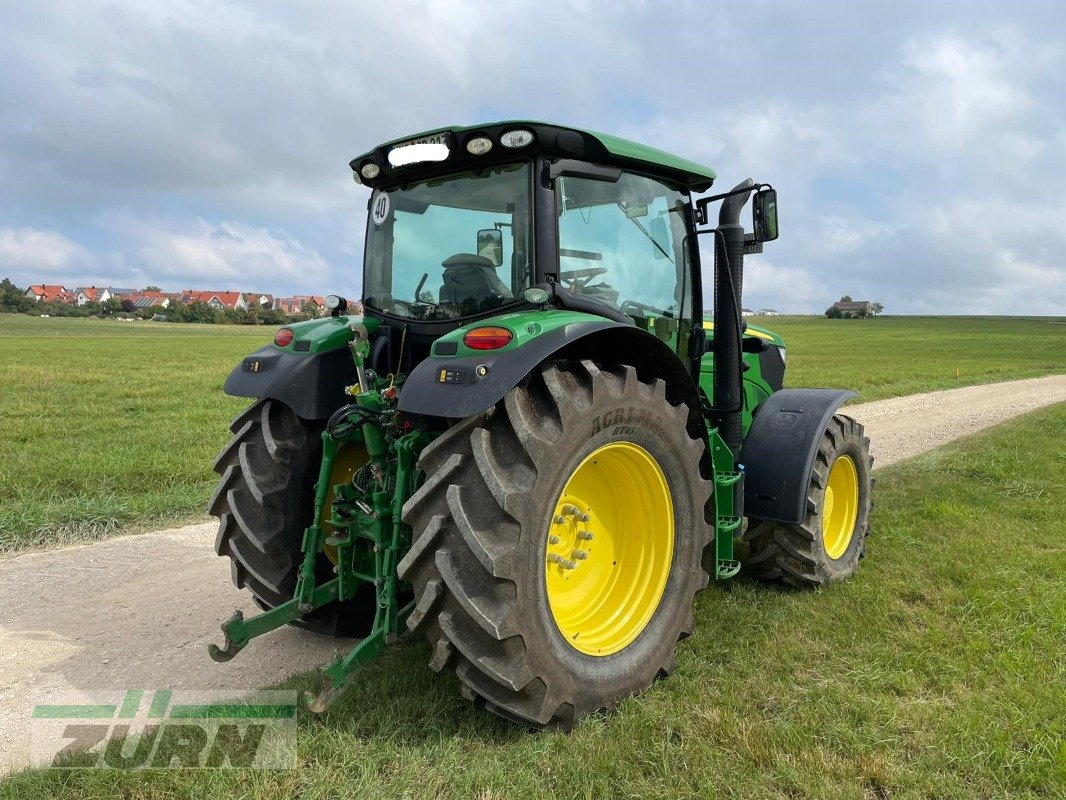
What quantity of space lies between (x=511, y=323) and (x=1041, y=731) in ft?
8.57

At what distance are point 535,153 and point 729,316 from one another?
1.54 meters

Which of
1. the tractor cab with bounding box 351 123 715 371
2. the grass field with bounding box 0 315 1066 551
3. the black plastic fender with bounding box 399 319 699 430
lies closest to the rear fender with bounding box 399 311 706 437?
the black plastic fender with bounding box 399 319 699 430

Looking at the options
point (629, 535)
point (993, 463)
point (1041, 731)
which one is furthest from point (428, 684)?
point (993, 463)

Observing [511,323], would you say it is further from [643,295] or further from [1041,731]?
[1041,731]

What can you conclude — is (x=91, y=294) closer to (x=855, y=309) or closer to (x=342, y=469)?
(x=855, y=309)

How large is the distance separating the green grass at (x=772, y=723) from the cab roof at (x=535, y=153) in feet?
7.71

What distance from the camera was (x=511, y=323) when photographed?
9.79 feet

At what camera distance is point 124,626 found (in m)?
4.25

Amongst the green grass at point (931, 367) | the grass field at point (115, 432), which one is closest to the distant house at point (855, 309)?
the green grass at point (931, 367)

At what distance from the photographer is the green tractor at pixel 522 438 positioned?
2.80m

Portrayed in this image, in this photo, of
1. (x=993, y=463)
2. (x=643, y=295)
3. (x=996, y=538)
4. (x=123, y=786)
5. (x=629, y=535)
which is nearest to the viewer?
(x=123, y=786)

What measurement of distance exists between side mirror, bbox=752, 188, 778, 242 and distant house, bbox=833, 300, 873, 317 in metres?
94.8

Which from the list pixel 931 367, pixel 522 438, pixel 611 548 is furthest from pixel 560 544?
pixel 931 367

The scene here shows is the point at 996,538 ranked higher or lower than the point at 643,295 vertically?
lower
